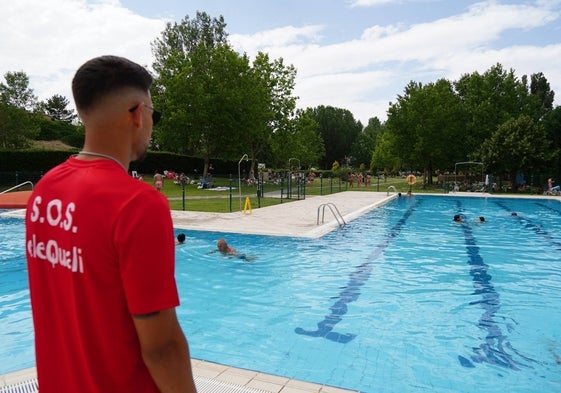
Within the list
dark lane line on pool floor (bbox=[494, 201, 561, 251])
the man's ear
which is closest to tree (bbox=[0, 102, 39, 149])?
dark lane line on pool floor (bbox=[494, 201, 561, 251])

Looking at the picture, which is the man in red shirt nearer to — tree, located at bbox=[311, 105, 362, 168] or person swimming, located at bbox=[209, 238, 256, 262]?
person swimming, located at bbox=[209, 238, 256, 262]

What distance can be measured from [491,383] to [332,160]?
90201 mm

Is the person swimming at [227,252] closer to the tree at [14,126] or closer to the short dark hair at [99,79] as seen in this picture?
the short dark hair at [99,79]

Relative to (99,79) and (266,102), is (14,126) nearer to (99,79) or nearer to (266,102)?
(266,102)

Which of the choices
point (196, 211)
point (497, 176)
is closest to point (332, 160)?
point (497, 176)

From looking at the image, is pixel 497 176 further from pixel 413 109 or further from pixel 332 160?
pixel 332 160

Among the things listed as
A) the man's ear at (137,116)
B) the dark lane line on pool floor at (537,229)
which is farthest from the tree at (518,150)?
the man's ear at (137,116)

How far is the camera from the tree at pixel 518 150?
1419 inches

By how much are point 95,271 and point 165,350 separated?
1.12 feet

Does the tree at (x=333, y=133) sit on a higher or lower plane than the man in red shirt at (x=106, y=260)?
higher

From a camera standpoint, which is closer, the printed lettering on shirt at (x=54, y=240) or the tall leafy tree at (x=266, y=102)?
the printed lettering on shirt at (x=54, y=240)

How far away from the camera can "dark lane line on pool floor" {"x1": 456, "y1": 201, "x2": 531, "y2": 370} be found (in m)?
5.82

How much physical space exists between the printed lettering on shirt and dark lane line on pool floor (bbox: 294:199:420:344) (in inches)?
219

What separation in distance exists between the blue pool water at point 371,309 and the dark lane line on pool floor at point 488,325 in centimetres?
3
